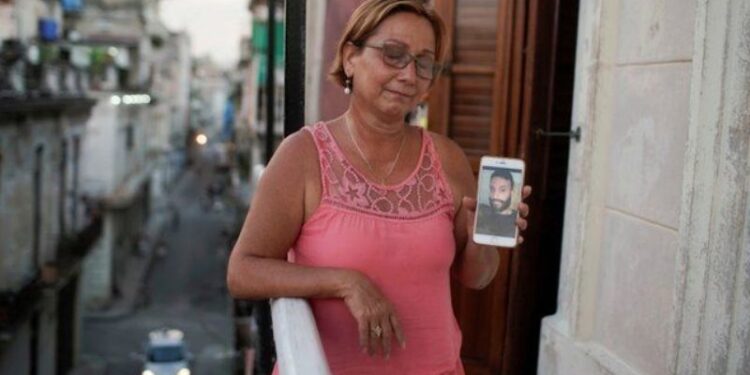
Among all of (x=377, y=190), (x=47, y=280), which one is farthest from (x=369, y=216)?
(x=47, y=280)

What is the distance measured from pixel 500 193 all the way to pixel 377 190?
14.0 inches

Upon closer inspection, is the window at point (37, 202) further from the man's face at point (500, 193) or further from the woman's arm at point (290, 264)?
the man's face at point (500, 193)

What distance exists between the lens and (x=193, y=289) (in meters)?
30.4

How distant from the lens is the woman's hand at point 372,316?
2074mm

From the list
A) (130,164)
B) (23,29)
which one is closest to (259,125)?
(130,164)

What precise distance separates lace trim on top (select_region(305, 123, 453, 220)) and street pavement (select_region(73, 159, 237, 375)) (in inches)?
648

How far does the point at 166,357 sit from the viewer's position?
17.3 meters

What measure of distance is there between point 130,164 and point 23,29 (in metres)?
14.9

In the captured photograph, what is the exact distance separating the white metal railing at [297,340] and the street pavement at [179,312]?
16.6 m

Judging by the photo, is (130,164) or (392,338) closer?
(392,338)

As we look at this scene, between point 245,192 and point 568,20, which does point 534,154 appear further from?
point 245,192

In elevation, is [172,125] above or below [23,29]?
below

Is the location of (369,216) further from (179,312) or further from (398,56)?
(179,312)

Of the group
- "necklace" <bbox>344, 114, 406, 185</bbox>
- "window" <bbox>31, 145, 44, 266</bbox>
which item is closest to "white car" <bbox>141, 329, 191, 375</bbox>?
"window" <bbox>31, 145, 44, 266</bbox>
